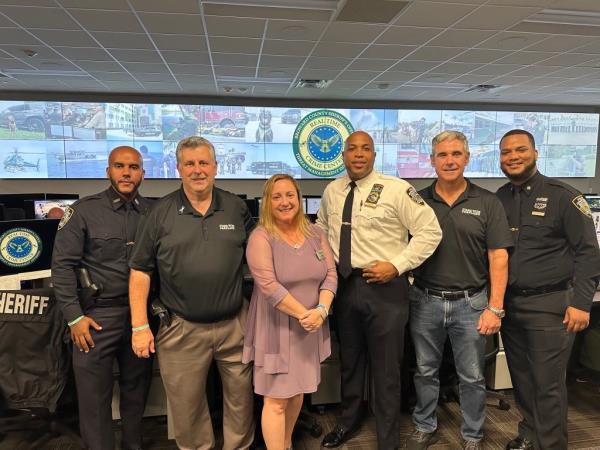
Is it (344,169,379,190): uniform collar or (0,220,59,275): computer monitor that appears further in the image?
(0,220,59,275): computer monitor

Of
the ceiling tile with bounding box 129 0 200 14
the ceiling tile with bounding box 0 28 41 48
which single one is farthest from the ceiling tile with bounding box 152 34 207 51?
the ceiling tile with bounding box 0 28 41 48

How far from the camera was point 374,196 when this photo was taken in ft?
6.64

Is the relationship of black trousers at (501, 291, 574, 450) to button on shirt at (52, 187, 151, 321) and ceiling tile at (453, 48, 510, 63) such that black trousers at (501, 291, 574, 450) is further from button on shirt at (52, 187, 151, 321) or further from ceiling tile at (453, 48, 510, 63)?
ceiling tile at (453, 48, 510, 63)

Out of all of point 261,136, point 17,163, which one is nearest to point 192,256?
point 261,136

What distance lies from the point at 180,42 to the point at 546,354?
13.9 ft

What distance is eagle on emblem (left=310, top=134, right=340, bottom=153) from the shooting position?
7790mm

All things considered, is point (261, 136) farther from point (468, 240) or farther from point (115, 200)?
point (468, 240)

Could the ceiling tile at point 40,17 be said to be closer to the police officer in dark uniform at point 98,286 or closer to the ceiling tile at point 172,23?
the ceiling tile at point 172,23

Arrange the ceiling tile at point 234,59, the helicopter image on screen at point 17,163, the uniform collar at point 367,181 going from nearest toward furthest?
the uniform collar at point 367,181
the ceiling tile at point 234,59
the helicopter image on screen at point 17,163

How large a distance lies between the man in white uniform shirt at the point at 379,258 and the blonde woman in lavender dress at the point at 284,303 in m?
0.21

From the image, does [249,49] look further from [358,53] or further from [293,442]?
[293,442]

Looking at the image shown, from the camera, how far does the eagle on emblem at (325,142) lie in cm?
779

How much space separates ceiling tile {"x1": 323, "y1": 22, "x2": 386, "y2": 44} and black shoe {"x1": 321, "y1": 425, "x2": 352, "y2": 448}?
11.2 feet

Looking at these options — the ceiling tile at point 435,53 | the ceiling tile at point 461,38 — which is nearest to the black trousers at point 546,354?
the ceiling tile at point 461,38
